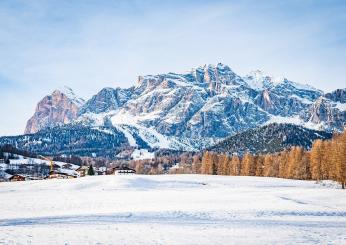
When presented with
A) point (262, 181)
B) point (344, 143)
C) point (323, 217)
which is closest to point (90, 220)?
point (323, 217)

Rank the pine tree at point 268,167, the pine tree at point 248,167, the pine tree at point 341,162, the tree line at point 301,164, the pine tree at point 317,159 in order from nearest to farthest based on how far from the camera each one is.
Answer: the pine tree at point 341,162 < the tree line at point 301,164 < the pine tree at point 317,159 < the pine tree at point 268,167 < the pine tree at point 248,167

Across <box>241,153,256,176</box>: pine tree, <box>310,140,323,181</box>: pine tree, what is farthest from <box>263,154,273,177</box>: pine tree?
<box>310,140,323,181</box>: pine tree

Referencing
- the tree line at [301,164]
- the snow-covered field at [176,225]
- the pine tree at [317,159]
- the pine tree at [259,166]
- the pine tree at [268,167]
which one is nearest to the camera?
the snow-covered field at [176,225]

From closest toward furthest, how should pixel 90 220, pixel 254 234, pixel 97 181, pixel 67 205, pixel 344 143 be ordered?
1. pixel 254 234
2. pixel 90 220
3. pixel 67 205
4. pixel 344 143
5. pixel 97 181

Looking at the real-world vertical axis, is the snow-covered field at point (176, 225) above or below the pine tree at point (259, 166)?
below

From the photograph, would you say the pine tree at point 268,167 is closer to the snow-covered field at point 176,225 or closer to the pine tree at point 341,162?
the pine tree at point 341,162

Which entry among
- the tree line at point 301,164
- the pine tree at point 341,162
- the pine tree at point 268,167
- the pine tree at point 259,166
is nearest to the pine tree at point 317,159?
the tree line at point 301,164

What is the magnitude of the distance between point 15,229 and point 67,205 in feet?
77.9

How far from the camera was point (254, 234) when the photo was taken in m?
34.3

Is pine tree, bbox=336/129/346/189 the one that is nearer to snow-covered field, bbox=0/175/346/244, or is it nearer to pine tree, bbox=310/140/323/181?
snow-covered field, bbox=0/175/346/244

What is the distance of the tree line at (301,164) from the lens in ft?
303

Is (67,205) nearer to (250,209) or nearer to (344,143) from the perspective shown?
(250,209)

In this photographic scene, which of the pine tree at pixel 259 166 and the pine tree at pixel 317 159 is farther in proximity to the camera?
the pine tree at pixel 259 166

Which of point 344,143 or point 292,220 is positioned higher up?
point 344,143
